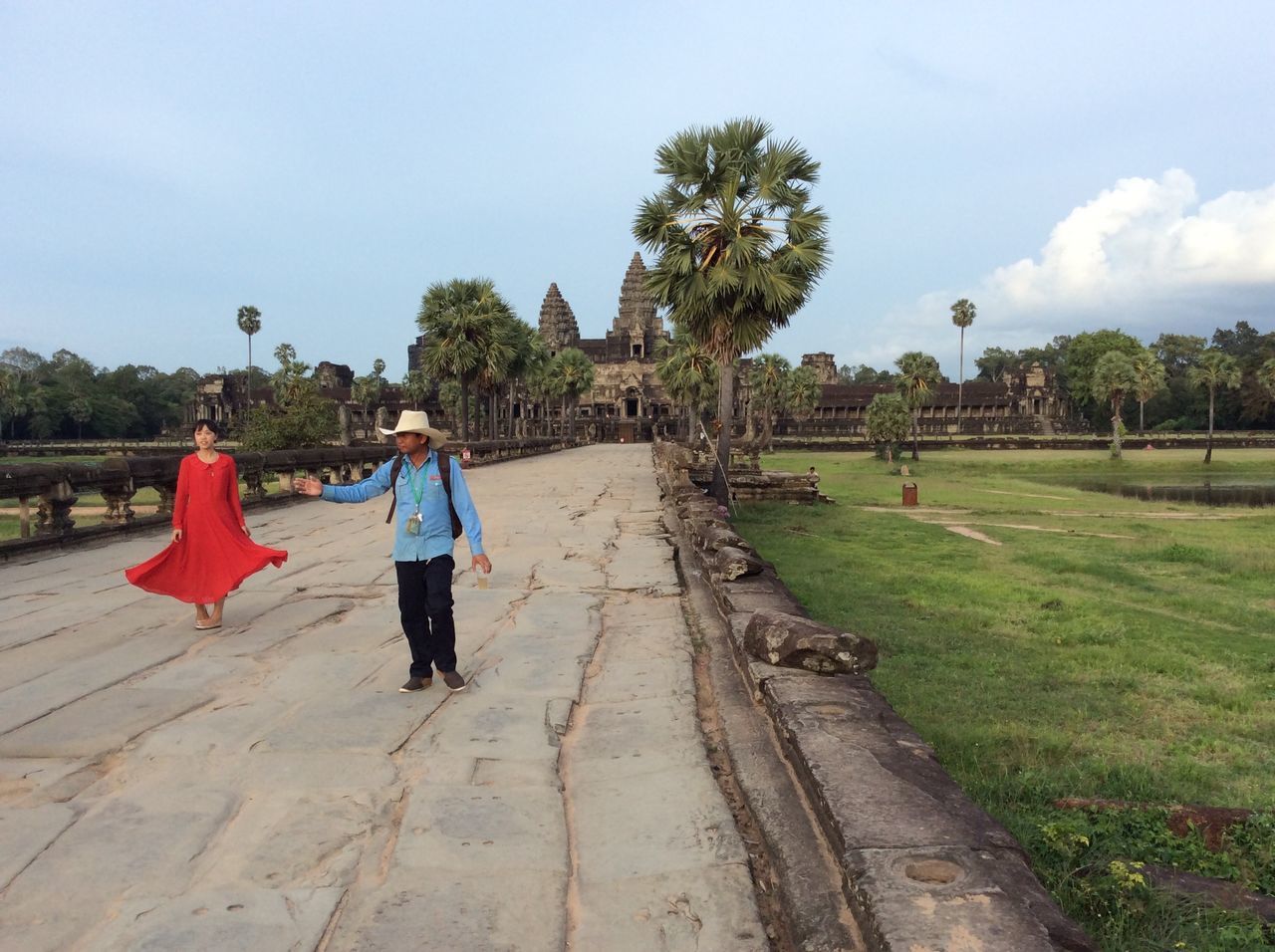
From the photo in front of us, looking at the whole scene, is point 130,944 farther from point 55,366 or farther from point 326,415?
point 55,366

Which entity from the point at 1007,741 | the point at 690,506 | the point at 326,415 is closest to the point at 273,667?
the point at 1007,741

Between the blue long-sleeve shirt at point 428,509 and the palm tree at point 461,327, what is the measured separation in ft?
101

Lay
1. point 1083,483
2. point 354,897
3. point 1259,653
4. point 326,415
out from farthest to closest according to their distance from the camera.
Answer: point 1083,483, point 326,415, point 1259,653, point 354,897

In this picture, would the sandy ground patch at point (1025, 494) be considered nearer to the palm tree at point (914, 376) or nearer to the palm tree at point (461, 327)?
the palm tree at point (461, 327)

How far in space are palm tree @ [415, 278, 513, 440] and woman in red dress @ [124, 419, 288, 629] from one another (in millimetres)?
29417

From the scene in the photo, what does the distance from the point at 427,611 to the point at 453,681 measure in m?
0.39

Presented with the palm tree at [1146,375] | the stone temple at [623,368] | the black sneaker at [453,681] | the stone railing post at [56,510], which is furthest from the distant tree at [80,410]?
the black sneaker at [453,681]

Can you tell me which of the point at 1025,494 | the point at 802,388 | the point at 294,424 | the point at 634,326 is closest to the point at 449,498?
the point at 294,424

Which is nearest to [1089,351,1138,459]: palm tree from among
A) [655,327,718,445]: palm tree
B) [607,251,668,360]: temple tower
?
[655,327,718,445]: palm tree

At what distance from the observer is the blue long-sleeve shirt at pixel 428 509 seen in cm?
483

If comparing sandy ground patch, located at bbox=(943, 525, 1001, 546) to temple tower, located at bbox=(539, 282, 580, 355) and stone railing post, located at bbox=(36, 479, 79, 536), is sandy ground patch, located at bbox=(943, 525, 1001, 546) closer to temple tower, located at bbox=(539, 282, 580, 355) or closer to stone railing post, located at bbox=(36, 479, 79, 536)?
stone railing post, located at bbox=(36, 479, 79, 536)

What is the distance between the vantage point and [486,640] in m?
5.91

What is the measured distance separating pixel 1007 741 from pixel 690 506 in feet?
20.8

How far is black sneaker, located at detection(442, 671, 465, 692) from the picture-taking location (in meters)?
4.73
